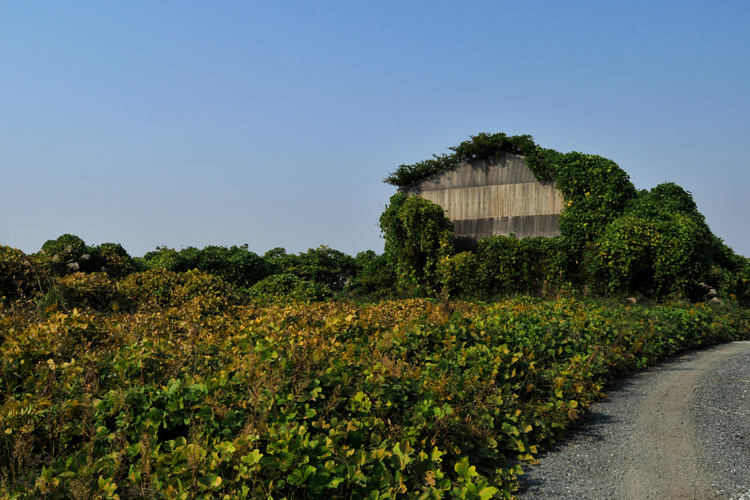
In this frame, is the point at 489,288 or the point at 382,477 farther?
the point at 489,288

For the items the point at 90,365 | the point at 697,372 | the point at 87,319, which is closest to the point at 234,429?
the point at 90,365

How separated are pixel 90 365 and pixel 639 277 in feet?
53.1

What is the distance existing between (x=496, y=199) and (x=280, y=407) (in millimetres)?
16212

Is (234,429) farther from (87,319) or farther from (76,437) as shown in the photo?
(87,319)

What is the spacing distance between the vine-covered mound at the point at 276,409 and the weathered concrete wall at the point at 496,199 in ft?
39.7

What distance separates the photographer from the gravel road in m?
4.29

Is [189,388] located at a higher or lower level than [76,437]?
higher

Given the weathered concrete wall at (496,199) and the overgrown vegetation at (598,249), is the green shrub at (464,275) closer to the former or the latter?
the overgrown vegetation at (598,249)

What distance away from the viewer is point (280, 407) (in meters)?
3.99

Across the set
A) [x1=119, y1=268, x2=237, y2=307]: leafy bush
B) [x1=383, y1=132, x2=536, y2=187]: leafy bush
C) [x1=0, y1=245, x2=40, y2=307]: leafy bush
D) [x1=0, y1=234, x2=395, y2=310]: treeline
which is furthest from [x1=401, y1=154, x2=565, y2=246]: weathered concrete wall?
[x1=0, y1=245, x2=40, y2=307]: leafy bush

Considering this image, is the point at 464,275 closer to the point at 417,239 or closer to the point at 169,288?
the point at 417,239

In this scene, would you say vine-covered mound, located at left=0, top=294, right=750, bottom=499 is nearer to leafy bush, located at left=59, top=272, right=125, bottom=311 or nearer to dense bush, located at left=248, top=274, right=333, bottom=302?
leafy bush, located at left=59, top=272, right=125, bottom=311

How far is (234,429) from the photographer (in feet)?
12.3

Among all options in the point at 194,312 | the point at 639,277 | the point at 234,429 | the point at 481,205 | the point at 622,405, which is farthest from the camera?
the point at 481,205
